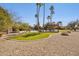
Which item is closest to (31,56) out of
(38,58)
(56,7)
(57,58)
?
(38,58)

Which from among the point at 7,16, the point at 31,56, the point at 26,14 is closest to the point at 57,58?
the point at 31,56

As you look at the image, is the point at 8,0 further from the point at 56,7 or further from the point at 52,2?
the point at 56,7

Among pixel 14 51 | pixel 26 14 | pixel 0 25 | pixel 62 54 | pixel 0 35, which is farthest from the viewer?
pixel 0 35

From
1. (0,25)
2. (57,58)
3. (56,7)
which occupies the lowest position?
(57,58)

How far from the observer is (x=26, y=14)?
753cm

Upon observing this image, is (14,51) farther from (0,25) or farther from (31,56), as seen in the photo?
(0,25)

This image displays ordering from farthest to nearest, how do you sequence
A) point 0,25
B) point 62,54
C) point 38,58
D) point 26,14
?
Answer: point 0,25 < point 26,14 < point 62,54 < point 38,58

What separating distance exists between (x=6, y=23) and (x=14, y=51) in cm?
249

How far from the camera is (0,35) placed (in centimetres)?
884

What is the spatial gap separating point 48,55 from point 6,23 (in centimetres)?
334

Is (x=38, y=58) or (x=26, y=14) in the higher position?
(x=26, y=14)

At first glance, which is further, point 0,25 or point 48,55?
point 0,25

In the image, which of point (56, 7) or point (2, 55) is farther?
point (56, 7)

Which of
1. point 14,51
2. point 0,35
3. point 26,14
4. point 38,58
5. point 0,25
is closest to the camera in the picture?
point 38,58
